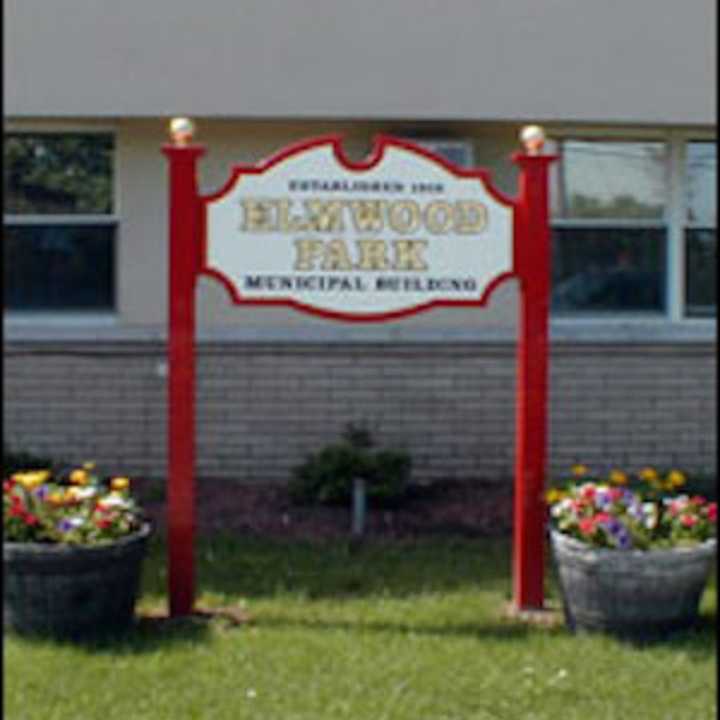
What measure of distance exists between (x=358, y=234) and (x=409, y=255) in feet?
0.82

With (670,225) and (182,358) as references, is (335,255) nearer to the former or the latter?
(182,358)

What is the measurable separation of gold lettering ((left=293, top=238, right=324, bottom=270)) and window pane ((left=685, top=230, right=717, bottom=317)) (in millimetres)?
4241

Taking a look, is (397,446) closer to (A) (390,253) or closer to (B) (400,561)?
(B) (400,561)

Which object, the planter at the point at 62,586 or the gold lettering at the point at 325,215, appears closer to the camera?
the planter at the point at 62,586

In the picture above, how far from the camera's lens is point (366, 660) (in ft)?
19.9

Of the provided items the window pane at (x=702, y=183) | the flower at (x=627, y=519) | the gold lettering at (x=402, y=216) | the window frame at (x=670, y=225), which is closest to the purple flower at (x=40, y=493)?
the gold lettering at (x=402, y=216)

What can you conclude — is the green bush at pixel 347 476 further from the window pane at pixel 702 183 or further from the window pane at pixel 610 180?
the window pane at pixel 702 183

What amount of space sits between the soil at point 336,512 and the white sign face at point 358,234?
2122mm

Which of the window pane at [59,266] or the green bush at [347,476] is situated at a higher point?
the window pane at [59,266]

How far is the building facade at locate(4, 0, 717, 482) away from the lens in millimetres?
9648

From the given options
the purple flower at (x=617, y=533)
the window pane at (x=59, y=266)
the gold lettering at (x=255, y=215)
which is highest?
the gold lettering at (x=255, y=215)

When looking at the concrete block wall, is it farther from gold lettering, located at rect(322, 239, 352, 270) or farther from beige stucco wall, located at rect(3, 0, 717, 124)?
gold lettering, located at rect(322, 239, 352, 270)

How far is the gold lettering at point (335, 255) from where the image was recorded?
678 centimetres

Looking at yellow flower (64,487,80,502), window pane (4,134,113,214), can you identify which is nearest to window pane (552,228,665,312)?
window pane (4,134,113,214)
